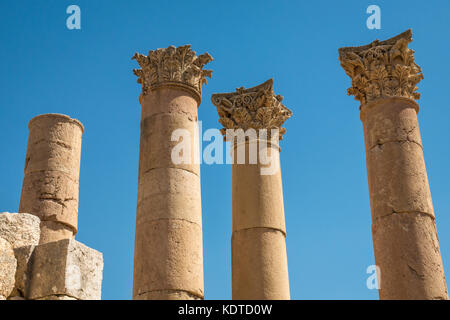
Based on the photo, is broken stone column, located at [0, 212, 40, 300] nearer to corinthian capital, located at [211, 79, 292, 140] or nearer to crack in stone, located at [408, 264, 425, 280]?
crack in stone, located at [408, 264, 425, 280]

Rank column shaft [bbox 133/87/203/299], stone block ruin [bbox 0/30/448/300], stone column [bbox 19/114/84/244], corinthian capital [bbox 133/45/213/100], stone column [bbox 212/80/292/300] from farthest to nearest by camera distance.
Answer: stone column [bbox 19/114/84/244] → stone column [bbox 212/80/292/300] → corinthian capital [bbox 133/45/213/100] → column shaft [bbox 133/87/203/299] → stone block ruin [bbox 0/30/448/300]

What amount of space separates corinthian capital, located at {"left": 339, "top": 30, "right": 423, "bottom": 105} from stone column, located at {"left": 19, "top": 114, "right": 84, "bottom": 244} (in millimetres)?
8977

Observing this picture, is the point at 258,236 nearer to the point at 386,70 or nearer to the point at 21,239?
the point at 386,70

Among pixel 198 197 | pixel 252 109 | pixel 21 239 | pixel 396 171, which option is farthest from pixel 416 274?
pixel 21 239

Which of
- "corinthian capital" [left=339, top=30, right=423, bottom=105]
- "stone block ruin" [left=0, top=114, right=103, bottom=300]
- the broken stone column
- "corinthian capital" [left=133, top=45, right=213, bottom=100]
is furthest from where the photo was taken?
"corinthian capital" [left=339, top=30, right=423, bottom=105]

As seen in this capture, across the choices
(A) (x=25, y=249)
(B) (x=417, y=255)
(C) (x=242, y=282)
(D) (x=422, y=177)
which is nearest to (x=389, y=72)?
(D) (x=422, y=177)

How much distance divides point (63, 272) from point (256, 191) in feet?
31.3

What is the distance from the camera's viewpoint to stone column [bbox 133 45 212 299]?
14305 mm

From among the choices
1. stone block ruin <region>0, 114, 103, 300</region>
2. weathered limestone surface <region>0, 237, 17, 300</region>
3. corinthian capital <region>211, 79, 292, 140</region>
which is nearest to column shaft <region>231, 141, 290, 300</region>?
corinthian capital <region>211, 79, 292, 140</region>

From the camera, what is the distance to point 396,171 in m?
17.3

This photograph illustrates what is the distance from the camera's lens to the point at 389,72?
19.0 m

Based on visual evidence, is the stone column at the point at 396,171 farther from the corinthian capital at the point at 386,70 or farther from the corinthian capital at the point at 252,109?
the corinthian capital at the point at 252,109

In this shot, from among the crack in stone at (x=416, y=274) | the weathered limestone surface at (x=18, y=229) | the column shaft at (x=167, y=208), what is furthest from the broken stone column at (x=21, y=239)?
the crack in stone at (x=416, y=274)
